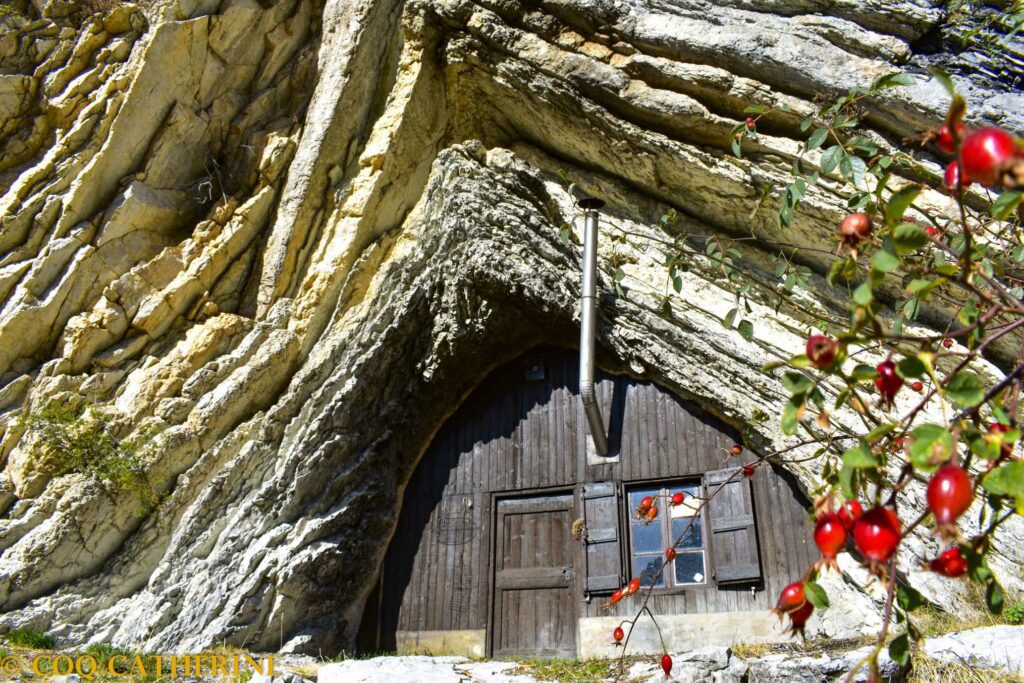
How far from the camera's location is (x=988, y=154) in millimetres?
1464

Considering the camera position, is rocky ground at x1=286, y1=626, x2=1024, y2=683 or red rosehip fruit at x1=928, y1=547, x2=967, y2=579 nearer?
red rosehip fruit at x1=928, y1=547, x2=967, y2=579

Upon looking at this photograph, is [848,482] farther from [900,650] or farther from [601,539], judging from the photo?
[601,539]

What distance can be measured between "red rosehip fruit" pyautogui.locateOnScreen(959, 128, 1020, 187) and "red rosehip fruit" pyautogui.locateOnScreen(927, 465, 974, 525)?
56 centimetres

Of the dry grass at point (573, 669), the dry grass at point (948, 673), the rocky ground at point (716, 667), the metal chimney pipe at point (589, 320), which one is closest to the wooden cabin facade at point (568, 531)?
the metal chimney pipe at point (589, 320)

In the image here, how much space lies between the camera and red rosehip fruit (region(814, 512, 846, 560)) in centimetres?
159

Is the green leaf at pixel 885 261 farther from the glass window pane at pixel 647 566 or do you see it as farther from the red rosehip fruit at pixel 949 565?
the glass window pane at pixel 647 566

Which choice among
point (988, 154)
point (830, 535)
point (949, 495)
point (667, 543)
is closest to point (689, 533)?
point (667, 543)

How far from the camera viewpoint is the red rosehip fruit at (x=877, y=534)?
1478mm

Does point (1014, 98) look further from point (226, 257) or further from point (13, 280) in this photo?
point (13, 280)

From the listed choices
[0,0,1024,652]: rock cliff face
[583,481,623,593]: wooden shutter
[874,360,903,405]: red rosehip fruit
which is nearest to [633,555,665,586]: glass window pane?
[583,481,623,593]: wooden shutter

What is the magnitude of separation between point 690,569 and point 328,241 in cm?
490

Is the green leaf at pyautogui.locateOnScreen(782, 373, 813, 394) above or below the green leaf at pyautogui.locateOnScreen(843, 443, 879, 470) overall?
above

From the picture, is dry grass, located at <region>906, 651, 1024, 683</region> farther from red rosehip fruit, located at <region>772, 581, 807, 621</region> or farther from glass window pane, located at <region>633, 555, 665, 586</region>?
red rosehip fruit, located at <region>772, 581, 807, 621</region>

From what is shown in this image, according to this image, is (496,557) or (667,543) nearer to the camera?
(667,543)
